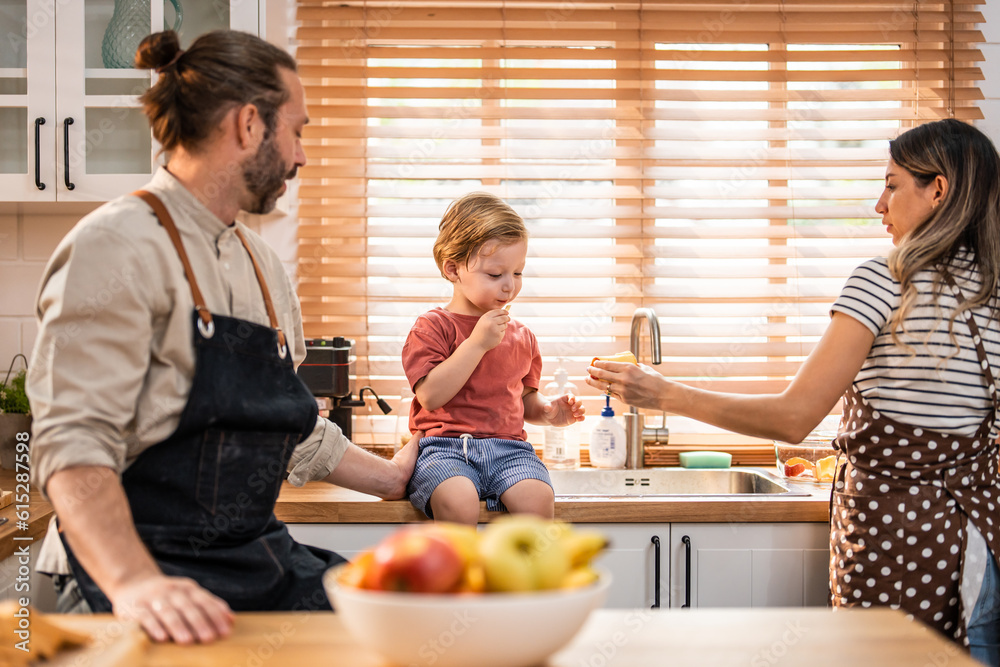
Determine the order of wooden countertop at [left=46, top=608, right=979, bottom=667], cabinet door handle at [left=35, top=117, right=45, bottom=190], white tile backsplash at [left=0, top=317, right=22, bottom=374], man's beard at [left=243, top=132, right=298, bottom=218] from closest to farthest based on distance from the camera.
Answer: wooden countertop at [left=46, top=608, right=979, bottom=667] → man's beard at [left=243, top=132, right=298, bottom=218] → cabinet door handle at [left=35, top=117, right=45, bottom=190] → white tile backsplash at [left=0, top=317, right=22, bottom=374]

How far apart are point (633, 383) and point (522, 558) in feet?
3.71

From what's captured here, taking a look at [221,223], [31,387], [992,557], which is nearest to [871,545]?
[992,557]

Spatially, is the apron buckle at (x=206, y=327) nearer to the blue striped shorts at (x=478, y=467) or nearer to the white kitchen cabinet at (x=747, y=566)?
the blue striped shorts at (x=478, y=467)

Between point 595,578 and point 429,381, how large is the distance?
113 cm

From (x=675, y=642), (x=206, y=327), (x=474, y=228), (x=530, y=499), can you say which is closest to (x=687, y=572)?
(x=530, y=499)

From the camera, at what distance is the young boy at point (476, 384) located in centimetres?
173

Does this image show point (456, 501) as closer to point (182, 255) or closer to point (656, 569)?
point (656, 569)

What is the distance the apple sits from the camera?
2.17 feet

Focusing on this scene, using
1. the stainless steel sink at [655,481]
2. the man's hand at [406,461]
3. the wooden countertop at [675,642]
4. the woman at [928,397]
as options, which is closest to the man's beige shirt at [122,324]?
the wooden countertop at [675,642]

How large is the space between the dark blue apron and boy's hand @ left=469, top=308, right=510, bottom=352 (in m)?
0.58

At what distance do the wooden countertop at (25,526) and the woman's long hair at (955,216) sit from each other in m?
1.67

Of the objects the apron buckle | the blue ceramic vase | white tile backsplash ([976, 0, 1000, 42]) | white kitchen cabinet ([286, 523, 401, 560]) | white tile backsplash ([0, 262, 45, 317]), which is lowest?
white kitchen cabinet ([286, 523, 401, 560])

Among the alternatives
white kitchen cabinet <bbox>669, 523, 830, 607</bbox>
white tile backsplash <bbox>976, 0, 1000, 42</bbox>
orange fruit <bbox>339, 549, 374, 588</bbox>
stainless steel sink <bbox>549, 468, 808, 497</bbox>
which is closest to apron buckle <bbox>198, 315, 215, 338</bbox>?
orange fruit <bbox>339, 549, 374, 588</bbox>

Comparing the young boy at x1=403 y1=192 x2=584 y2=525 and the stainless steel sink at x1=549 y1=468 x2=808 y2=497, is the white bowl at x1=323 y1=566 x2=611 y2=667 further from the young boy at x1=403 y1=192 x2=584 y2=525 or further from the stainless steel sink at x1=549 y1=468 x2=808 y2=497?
the stainless steel sink at x1=549 y1=468 x2=808 y2=497
